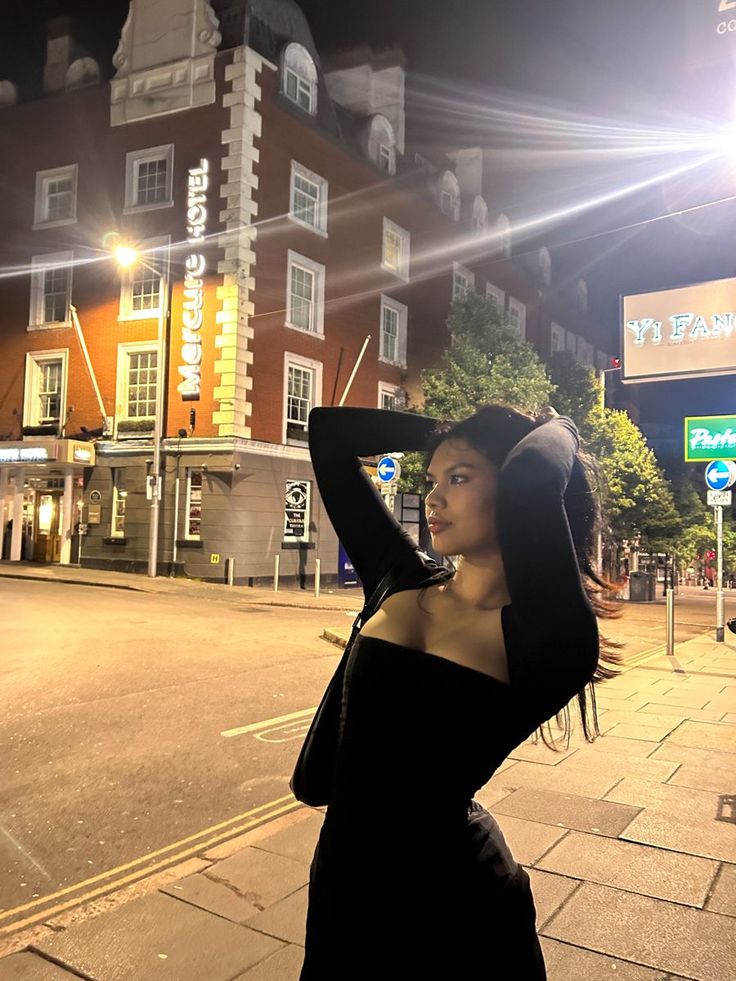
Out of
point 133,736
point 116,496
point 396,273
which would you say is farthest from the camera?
point 396,273

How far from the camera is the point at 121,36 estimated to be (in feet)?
79.0

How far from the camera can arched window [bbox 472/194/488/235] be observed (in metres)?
34.6

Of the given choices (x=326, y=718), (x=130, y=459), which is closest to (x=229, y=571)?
(x=130, y=459)

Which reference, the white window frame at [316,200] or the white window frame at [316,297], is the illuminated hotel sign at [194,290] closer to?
the white window frame at [316,200]

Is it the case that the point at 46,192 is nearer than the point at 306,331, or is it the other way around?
the point at 306,331

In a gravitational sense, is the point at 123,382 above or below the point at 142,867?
above

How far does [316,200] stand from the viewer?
82.5ft

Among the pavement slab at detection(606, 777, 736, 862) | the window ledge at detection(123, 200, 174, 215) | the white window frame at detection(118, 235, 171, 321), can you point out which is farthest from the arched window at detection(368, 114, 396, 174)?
the pavement slab at detection(606, 777, 736, 862)

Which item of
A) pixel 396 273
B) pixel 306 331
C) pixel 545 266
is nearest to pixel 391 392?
pixel 396 273

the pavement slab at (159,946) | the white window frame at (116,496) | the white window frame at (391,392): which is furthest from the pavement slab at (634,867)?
the white window frame at (391,392)

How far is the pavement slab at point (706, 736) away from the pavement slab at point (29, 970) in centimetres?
501

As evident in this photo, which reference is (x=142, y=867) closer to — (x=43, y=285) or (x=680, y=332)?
(x=680, y=332)

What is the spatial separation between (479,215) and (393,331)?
9601mm

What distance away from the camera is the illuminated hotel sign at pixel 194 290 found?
→ 22.4 metres
